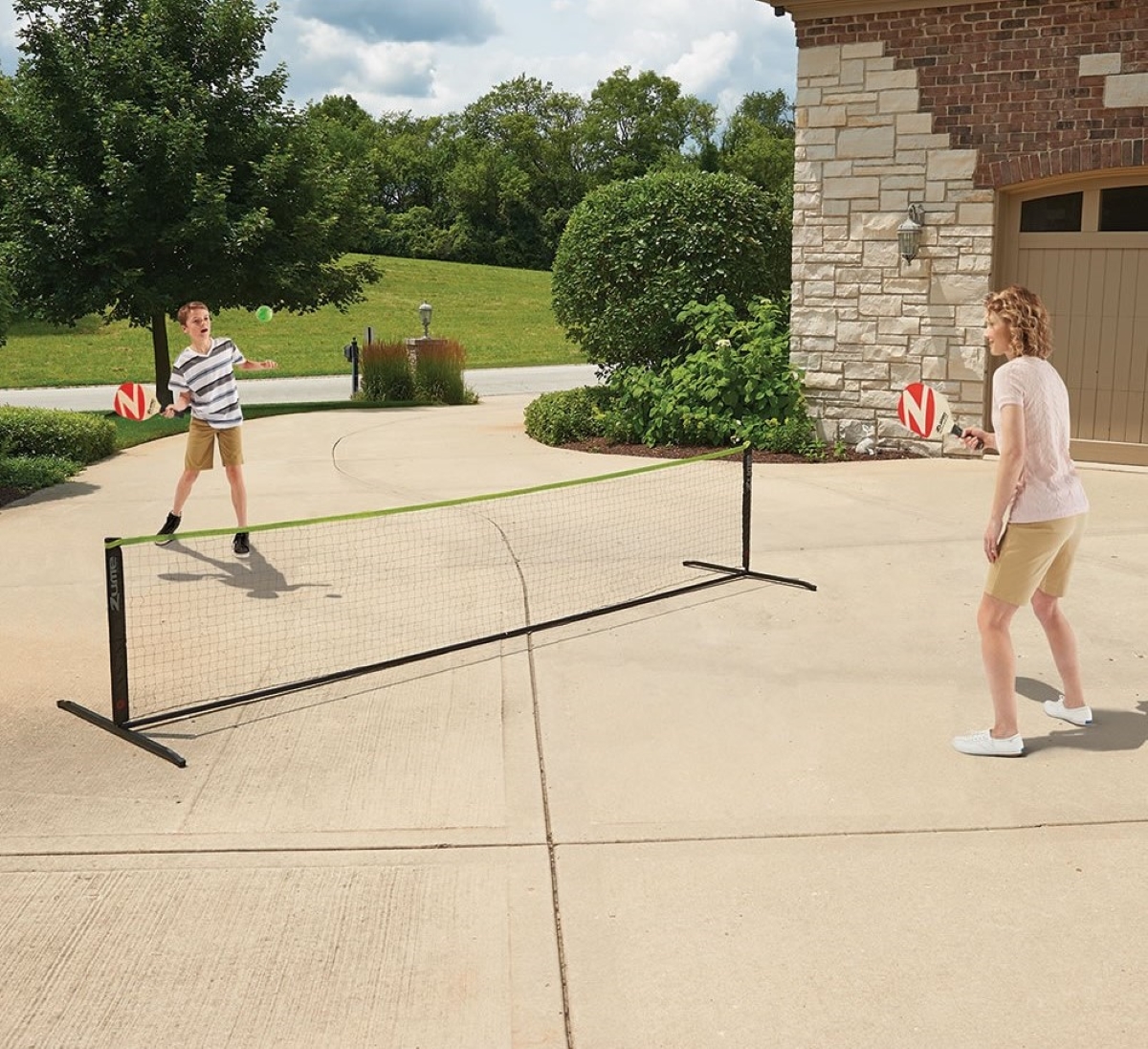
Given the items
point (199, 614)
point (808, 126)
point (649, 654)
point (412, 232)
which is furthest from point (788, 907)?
point (412, 232)

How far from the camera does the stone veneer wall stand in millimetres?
12594

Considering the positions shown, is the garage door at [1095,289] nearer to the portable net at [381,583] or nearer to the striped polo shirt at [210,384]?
the portable net at [381,583]

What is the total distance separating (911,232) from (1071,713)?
26.7 ft

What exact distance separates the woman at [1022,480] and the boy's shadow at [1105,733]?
331mm

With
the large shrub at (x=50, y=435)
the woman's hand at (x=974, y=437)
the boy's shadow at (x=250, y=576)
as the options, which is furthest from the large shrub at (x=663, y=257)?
the woman's hand at (x=974, y=437)

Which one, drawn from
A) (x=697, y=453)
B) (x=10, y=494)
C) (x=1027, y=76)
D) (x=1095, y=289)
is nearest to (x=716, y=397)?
(x=697, y=453)

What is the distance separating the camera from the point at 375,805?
5.50 meters

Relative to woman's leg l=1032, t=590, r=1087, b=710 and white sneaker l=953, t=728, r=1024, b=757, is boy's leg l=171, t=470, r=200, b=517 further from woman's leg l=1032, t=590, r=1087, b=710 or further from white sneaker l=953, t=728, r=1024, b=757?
woman's leg l=1032, t=590, r=1087, b=710

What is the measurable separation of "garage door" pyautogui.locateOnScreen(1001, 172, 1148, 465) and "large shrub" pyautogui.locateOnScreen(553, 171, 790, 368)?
11.3 feet

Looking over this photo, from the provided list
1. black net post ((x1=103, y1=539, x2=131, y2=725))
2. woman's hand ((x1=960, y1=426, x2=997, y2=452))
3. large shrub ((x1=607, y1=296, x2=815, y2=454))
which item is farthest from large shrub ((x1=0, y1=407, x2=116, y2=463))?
woman's hand ((x1=960, y1=426, x2=997, y2=452))

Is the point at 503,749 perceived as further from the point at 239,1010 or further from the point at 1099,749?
the point at 1099,749

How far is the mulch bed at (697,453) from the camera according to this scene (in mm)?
14180

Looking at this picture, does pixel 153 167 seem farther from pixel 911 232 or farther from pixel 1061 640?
pixel 1061 640

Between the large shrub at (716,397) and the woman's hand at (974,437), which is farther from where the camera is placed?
the large shrub at (716,397)
